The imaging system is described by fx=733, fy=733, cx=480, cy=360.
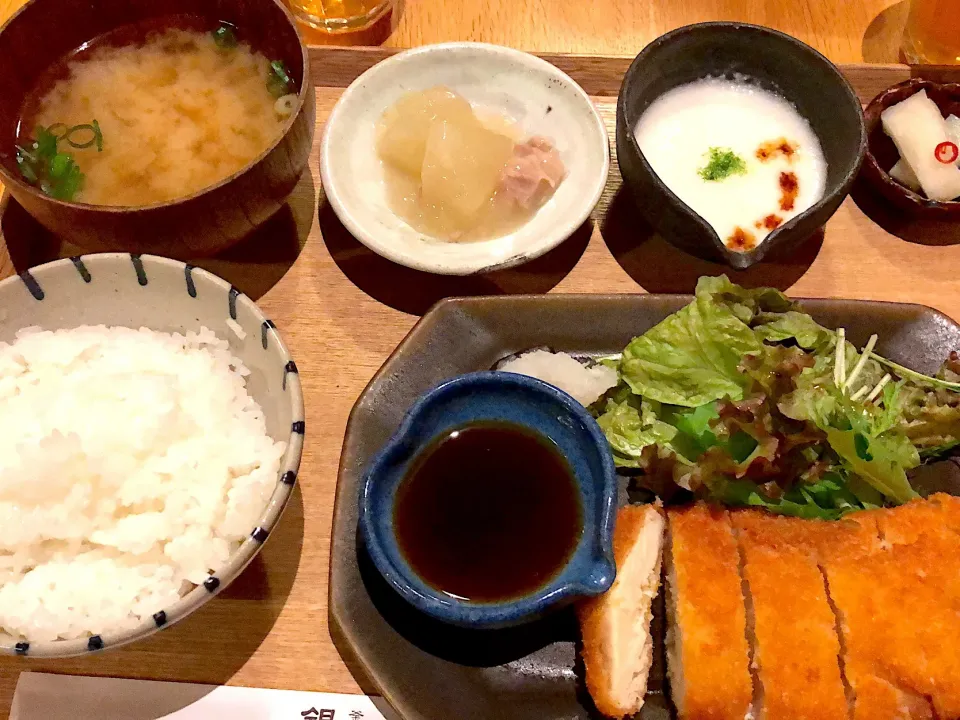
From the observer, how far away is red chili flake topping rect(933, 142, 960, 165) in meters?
2.03

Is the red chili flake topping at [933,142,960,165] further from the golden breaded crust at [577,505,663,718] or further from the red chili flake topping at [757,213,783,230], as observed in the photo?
the golden breaded crust at [577,505,663,718]

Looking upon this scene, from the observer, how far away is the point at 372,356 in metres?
1.95

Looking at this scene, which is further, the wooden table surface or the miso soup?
the wooden table surface

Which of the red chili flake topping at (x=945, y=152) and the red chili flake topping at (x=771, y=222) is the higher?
the red chili flake topping at (x=945, y=152)

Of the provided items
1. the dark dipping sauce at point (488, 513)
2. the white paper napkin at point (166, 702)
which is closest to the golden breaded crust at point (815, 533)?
the dark dipping sauce at point (488, 513)

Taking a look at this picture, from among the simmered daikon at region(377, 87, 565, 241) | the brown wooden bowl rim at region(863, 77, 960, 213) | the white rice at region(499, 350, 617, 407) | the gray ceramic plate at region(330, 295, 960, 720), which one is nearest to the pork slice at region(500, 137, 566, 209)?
the simmered daikon at region(377, 87, 565, 241)

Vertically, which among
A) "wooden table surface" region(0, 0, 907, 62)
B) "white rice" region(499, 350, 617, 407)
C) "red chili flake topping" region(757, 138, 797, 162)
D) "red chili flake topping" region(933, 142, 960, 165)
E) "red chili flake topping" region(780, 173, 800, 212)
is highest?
"wooden table surface" region(0, 0, 907, 62)

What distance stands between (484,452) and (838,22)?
2.04m

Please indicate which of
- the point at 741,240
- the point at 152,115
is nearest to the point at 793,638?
the point at 741,240

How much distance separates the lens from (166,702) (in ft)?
4.93

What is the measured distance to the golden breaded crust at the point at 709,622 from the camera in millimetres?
1447

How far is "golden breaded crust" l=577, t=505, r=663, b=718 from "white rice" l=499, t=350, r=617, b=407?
342 mm

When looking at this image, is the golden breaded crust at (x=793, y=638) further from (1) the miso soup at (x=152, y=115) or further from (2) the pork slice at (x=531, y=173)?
(1) the miso soup at (x=152, y=115)

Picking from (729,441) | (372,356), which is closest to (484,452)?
(372,356)
